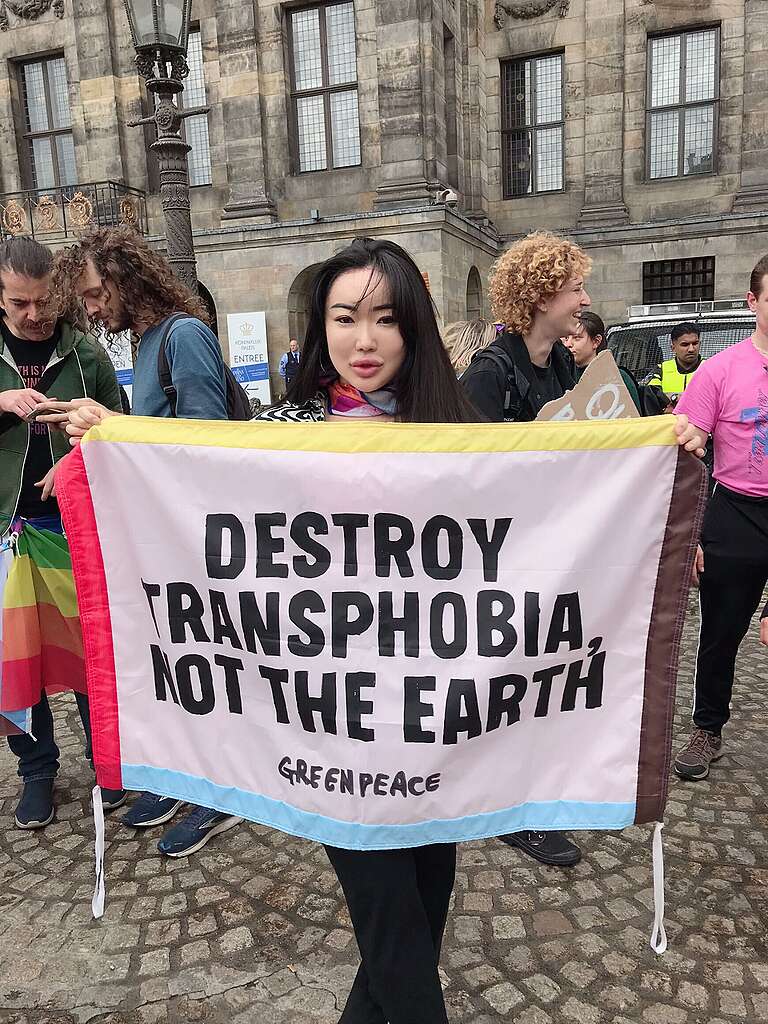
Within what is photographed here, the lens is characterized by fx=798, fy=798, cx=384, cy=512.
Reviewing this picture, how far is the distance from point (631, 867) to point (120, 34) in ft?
63.2

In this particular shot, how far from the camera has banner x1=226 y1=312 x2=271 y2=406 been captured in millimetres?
15867

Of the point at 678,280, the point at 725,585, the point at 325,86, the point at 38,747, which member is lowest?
the point at 38,747

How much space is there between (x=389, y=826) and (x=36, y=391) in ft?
7.27

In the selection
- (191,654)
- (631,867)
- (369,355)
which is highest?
(369,355)

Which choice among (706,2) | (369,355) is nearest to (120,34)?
(706,2)

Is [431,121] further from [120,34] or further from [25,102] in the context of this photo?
[25,102]

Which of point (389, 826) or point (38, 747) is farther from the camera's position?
point (38, 747)

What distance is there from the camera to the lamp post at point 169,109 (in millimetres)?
5781

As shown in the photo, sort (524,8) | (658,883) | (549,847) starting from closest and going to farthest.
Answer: (658,883) < (549,847) < (524,8)

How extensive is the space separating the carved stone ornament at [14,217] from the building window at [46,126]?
4.06 feet

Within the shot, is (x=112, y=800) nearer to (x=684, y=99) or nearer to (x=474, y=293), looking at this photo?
(x=474, y=293)

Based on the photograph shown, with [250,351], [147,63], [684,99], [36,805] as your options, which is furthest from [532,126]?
[36,805]

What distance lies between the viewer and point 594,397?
7.22ft

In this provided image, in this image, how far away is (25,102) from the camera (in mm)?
18734
